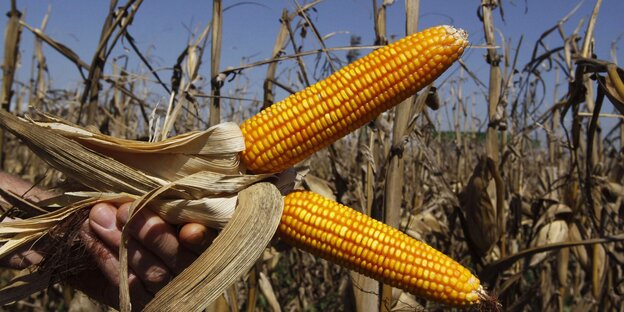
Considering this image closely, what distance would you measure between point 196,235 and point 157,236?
174mm

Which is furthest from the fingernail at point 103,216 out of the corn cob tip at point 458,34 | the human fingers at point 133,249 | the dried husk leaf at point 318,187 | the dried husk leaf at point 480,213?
the dried husk leaf at point 480,213

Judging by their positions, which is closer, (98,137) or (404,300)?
(98,137)

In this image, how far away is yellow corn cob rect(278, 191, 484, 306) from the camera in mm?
1669

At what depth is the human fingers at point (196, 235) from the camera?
177 centimetres

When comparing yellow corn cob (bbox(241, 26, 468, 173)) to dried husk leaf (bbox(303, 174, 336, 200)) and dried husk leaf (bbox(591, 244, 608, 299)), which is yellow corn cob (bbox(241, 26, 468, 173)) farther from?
dried husk leaf (bbox(591, 244, 608, 299))

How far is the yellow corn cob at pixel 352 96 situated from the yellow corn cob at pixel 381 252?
9.0 inches

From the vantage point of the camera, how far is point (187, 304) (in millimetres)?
1612

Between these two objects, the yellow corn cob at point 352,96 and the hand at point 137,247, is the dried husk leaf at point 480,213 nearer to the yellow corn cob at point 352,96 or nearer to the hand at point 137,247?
the yellow corn cob at point 352,96

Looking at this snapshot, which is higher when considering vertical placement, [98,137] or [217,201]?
[98,137]

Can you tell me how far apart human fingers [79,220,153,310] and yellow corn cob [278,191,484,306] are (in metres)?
0.71

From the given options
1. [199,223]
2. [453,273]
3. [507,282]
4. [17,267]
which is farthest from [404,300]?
[17,267]

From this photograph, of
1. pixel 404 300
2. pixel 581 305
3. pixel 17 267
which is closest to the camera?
pixel 17 267

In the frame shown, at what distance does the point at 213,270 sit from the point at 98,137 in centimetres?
61

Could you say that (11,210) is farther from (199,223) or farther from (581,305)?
(581,305)
